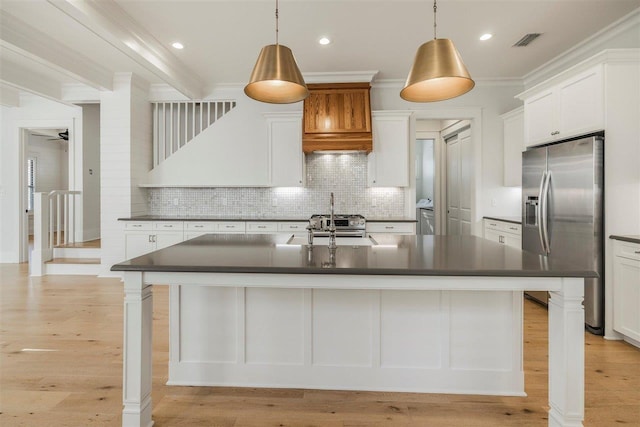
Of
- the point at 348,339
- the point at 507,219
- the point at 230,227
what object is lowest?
the point at 348,339

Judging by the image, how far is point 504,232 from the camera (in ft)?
15.0

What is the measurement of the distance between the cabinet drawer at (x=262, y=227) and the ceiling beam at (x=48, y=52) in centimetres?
271

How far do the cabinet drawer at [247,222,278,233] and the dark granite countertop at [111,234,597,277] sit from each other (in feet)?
7.87

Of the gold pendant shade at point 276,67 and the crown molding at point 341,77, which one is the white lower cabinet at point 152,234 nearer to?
the crown molding at point 341,77

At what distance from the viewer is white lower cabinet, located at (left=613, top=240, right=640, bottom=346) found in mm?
2832

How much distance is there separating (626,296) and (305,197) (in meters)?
3.75

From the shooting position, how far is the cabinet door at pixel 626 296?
2.84 metres

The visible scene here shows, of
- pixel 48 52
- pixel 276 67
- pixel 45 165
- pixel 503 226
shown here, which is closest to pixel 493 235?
pixel 503 226

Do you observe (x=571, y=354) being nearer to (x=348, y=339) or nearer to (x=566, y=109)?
(x=348, y=339)

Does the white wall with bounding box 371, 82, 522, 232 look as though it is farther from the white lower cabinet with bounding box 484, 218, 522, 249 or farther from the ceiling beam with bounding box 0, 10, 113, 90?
the ceiling beam with bounding box 0, 10, 113, 90

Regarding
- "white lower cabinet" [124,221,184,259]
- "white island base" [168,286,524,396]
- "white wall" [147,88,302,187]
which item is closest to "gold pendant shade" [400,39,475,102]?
"white island base" [168,286,524,396]

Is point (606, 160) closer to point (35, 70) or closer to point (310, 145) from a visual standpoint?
point (310, 145)

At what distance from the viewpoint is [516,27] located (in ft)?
11.9

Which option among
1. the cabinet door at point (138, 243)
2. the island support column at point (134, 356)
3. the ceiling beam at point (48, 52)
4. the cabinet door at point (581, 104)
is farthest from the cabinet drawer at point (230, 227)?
the cabinet door at point (581, 104)
